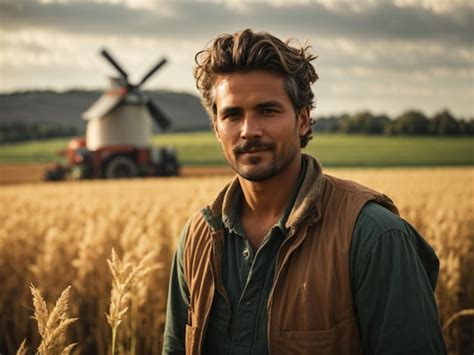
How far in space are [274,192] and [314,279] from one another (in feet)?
1.79

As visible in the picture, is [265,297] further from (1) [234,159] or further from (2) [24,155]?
(2) [24,155]

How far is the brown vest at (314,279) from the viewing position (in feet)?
7.00

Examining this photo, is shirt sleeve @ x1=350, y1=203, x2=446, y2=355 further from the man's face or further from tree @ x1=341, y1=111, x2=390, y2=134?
tree @ x1=341, y1=111, x2=390, y2=134

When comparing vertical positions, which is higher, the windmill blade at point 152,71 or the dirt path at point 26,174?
the windmill blade at point 152,71

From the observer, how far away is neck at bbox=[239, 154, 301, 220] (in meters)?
2.55

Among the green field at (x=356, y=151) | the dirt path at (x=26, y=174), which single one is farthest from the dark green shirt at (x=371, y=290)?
the green field at (x=356, y=151)

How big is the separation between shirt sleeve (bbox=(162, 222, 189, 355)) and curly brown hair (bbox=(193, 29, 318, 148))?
0.84m

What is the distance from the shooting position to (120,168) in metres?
37.0

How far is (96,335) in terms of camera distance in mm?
5031

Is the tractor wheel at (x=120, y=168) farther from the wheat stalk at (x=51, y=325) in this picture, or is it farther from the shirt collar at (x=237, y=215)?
the wheat stalk at (x=51, y=325)

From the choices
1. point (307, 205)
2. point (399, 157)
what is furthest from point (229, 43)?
point (399, 157)

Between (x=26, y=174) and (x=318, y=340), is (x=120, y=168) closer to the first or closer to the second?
(x=26, y=174)

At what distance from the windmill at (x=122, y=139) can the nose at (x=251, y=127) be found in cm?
3444

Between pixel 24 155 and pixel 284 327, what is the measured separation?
227 ft
